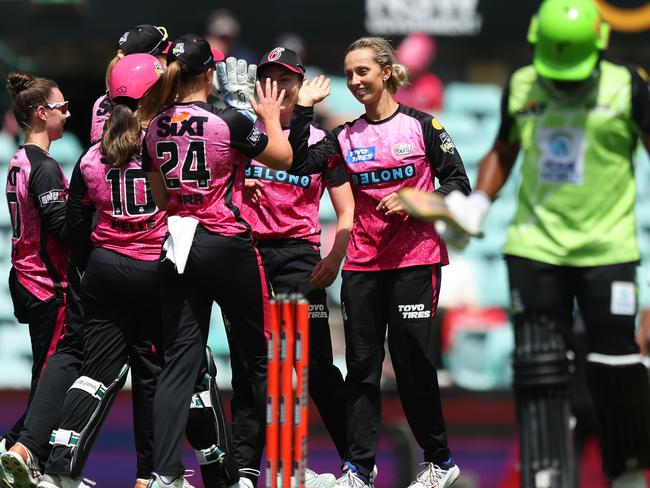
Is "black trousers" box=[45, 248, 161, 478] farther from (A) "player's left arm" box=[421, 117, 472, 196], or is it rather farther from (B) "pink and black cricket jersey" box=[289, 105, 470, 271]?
(A) "player's left arm" box=[421, 117, 472, 196]

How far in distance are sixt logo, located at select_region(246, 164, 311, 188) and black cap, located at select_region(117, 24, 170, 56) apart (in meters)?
0.80

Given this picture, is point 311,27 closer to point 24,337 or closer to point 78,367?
point 24,337

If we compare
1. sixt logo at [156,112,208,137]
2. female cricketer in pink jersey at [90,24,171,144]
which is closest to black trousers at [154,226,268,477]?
sixt logo at [156,112,208,137]

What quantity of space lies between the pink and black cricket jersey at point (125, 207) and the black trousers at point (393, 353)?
3.49ft

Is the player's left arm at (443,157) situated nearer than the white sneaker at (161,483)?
No

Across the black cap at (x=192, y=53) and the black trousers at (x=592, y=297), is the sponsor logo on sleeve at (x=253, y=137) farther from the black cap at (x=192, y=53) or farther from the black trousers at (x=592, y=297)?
the black trousers at (x=592, y=297)

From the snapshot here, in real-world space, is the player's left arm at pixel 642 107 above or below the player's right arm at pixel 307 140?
below

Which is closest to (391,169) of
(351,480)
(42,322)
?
(351,480)

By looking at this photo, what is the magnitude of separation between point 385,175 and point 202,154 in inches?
45.0

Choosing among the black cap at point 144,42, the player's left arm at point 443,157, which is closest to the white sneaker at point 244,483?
the player's left arm at point 443,157

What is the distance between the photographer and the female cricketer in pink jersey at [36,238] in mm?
7160

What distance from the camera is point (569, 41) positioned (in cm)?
549

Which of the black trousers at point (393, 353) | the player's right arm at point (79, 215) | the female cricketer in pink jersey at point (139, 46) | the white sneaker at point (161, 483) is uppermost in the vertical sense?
the female cricketer in pink jersey at point (139, 46)

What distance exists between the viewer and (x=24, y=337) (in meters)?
12.8
